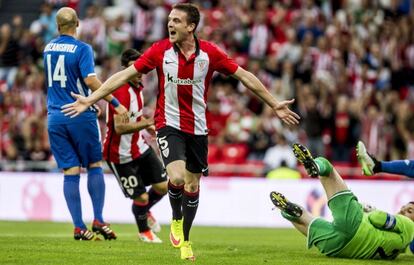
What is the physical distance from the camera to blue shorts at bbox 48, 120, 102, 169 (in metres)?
14.2

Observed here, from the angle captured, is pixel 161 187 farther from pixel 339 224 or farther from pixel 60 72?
pixel 339 224

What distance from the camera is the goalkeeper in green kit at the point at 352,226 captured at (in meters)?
12.3

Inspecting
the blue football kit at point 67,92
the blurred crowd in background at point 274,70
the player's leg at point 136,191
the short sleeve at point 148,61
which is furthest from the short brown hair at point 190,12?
the blurred crowd in background at point 274,70

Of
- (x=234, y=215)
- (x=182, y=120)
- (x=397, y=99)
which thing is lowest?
(x=234, y=215)

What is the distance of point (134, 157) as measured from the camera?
601 inches

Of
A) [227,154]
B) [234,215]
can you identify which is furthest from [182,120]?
[227,154]

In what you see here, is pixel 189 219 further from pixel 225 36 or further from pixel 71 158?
pixel 225 36

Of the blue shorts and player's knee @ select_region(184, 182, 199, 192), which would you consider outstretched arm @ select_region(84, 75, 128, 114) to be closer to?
the blue shorts

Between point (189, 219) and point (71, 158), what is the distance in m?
2.72

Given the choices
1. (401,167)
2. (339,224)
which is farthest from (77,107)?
(401,167)

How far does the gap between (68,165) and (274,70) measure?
1307cm

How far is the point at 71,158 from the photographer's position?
46.6 feet

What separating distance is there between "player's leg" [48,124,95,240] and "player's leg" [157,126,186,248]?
7.04 ft

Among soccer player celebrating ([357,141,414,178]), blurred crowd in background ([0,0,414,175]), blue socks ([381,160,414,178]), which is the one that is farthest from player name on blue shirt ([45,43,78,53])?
blurred crowd in background ([0,0,414,175])
